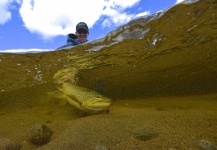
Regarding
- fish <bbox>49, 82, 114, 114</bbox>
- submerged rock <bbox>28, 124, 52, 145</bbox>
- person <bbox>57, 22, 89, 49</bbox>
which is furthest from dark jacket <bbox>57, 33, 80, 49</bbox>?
submerged rock <bbox>28, 124, 52, 145</bbox>

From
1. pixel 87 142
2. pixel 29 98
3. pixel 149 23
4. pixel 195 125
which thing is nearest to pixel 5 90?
pixel 29 98

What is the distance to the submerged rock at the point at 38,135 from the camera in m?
3.47

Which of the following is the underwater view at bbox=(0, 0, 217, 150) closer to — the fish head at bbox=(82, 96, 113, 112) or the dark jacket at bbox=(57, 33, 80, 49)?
the fish head at bbox=(82, 96, 113, 112)

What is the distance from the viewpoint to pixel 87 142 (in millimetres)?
3344

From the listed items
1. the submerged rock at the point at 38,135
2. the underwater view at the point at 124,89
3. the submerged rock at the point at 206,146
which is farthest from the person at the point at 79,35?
the submerged rock at the point at 206,146

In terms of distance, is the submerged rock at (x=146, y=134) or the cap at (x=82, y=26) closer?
the submerged rock at (x=146, y=134)

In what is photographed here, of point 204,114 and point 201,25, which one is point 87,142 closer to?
point 204,114

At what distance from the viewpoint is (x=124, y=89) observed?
1231 centimetres

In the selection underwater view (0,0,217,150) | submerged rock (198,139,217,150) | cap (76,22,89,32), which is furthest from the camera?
cap (76,22,89,32)

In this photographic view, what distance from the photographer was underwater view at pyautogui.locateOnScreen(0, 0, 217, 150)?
346 cm

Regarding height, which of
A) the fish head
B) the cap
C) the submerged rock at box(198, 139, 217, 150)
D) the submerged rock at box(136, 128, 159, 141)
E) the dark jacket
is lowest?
the submerged rock at box(198, 139, 217, 150)

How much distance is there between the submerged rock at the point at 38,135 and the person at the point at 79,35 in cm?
607

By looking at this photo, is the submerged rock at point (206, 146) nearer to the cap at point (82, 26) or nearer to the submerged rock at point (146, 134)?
the submerged rock at point (146, 134)

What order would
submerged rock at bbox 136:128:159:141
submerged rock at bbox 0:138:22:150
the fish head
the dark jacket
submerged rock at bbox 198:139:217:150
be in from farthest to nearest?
the dark jacket, the fish head, submerged rock at bbox 136:128:159:141, submerged rock at bbox 0:138:22:150, submerged rock at bbox 198:139:217:150
